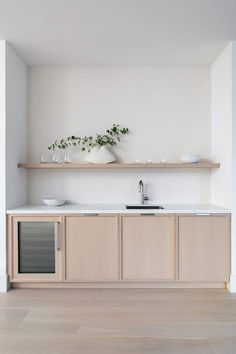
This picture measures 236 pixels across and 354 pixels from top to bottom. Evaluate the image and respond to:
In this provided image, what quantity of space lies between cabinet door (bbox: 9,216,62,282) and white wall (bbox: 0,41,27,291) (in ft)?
0.37

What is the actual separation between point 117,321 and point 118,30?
2.70 m

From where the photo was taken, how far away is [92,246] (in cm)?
347

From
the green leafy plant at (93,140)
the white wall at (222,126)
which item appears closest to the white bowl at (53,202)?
the green leafy plant at (93,140)

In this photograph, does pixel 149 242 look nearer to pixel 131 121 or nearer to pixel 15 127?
pixel 131 121

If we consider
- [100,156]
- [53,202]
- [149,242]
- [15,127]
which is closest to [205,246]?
[149,242]

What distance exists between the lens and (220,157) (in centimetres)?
377

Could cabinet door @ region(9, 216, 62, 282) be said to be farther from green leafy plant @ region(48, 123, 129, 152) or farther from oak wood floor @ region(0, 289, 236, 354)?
green leafy plant @ region(48, 123, 129, 152)

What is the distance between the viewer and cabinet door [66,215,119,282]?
11.4 feet

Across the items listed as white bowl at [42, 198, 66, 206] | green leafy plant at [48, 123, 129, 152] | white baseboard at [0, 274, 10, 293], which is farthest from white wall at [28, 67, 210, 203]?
white baseboard at [0, 274, 10, 293]

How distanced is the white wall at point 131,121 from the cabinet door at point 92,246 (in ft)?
2.24

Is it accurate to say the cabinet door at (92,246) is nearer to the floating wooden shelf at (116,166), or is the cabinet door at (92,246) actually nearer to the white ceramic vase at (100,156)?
the floating wooden shelf at (116,166)

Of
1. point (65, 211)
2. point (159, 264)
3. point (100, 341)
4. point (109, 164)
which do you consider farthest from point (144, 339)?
point (109, 164)

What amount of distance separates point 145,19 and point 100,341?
9.01 ft

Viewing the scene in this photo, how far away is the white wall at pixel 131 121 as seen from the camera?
4125 mm
